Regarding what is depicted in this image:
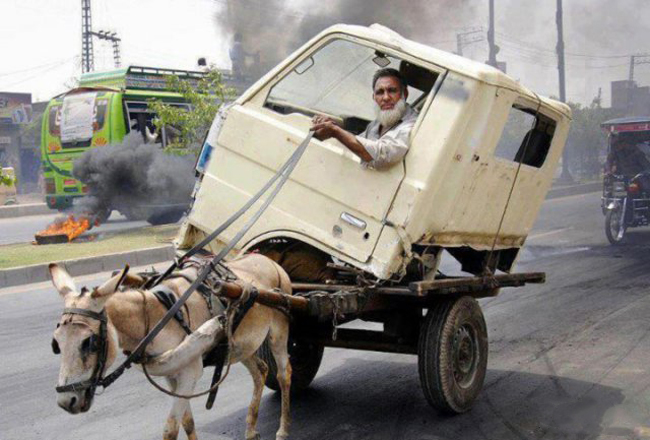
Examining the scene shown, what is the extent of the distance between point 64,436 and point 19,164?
145 ft

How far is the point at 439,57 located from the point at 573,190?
101 feet

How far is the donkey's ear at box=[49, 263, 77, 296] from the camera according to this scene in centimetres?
388

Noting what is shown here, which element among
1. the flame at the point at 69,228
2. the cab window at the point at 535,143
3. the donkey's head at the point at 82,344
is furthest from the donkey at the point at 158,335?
the flame at the point at 69,228

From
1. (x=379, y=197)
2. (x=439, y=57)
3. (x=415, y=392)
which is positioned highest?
(x=439, y=57)

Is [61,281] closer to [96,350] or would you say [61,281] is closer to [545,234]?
[96,350]

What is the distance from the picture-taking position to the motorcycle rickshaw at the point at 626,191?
53.7ft

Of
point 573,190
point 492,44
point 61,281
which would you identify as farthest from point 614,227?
point 492,44


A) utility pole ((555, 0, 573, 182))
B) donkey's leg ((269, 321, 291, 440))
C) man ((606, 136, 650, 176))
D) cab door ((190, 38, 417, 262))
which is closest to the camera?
donkey's leg ((269, 321, 291, 440))

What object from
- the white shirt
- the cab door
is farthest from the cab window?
the white shirt

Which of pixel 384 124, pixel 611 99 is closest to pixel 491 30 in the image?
pixel 611 99

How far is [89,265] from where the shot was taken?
12.9 m

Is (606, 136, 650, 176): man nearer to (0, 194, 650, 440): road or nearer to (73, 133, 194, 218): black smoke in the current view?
(0, 194, 650, 440): road

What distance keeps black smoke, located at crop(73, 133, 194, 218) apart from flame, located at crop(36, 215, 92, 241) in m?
1.09

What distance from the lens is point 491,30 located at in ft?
137
